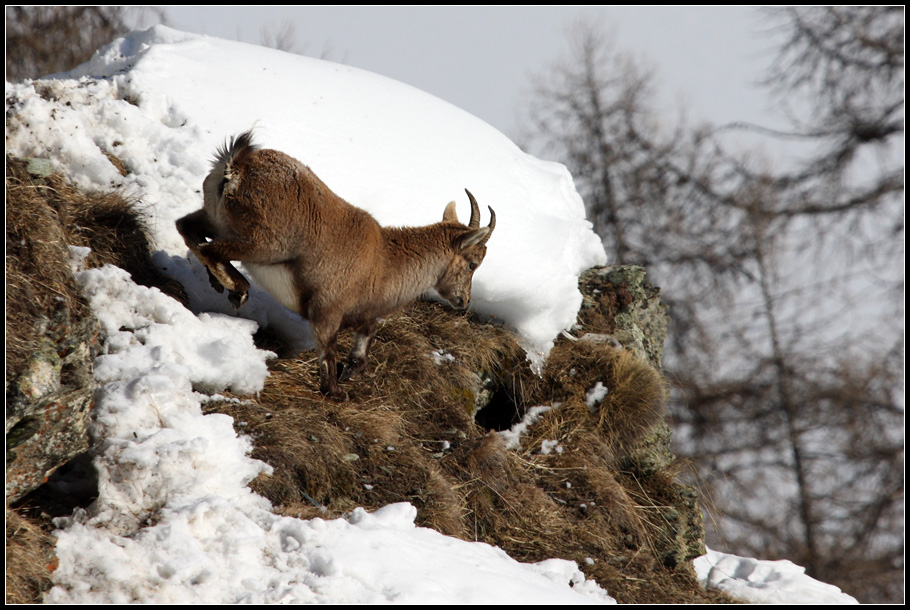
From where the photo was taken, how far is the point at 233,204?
4.86 meters

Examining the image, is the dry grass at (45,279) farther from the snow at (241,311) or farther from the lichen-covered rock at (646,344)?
the lichen-covered rock at (646,344)

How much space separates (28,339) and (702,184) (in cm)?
1208

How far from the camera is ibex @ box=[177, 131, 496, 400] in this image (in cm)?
487

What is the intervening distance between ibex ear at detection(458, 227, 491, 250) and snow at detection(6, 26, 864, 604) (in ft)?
2.40

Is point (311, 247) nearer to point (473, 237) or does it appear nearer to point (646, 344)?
point (473, 237)

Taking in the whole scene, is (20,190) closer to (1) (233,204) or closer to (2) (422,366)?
(1) (233,204)

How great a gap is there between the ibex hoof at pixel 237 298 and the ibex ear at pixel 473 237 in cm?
175

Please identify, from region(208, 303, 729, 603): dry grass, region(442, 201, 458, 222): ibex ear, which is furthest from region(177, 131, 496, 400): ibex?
region(208, 303, 729, 603): dry grass

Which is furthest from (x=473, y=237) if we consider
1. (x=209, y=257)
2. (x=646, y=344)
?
(x=646, y=344)

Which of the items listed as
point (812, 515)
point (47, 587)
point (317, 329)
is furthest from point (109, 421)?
point (812, 515)

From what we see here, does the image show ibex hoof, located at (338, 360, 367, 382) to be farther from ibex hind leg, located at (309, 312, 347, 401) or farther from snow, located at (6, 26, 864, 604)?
snow, located at (6, 26, 864, 604)

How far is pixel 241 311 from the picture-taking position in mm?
5703

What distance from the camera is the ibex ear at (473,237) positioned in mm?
5934

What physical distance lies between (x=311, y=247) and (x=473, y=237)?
4.72ft
